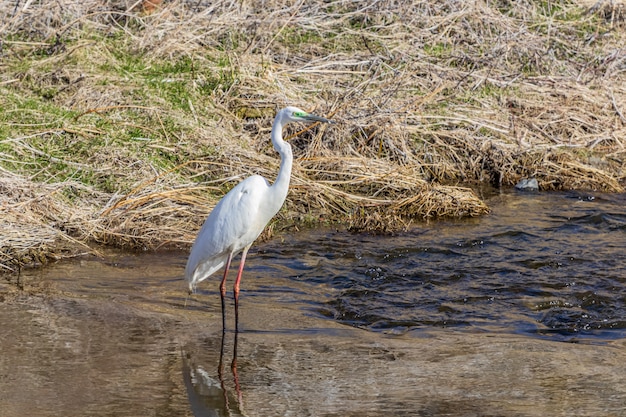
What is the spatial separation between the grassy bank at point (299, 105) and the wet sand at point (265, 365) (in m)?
1.14

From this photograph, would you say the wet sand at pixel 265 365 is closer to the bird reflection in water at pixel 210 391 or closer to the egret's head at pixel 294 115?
the bird reflection in water at pixel 210 391

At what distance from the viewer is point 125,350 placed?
5074 millimetres

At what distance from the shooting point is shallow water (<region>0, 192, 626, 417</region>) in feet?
14.6

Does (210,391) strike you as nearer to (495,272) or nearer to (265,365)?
(265,365)

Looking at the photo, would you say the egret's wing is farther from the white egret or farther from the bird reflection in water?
the bird reflection in water

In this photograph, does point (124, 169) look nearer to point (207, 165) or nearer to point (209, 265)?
point (207, 165)

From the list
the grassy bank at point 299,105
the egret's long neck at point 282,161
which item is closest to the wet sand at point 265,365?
the egret's long neck at point 282,161

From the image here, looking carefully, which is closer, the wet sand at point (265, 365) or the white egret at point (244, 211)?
the wet sand at point (265, 365)

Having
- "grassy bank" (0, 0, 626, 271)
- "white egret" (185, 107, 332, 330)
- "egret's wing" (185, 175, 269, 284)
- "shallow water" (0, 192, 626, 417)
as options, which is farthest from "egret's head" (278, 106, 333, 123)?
"grassy bank" (0, 0, 626, 271)

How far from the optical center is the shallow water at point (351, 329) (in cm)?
445

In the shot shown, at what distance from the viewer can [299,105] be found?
8.92 m

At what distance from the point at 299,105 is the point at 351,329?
3.73 meters

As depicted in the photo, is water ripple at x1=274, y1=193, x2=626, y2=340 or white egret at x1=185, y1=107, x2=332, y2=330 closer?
white egret at x1=185, y1=107, x2=332, y2=330

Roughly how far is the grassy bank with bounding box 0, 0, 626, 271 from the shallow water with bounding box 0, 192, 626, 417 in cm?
47
